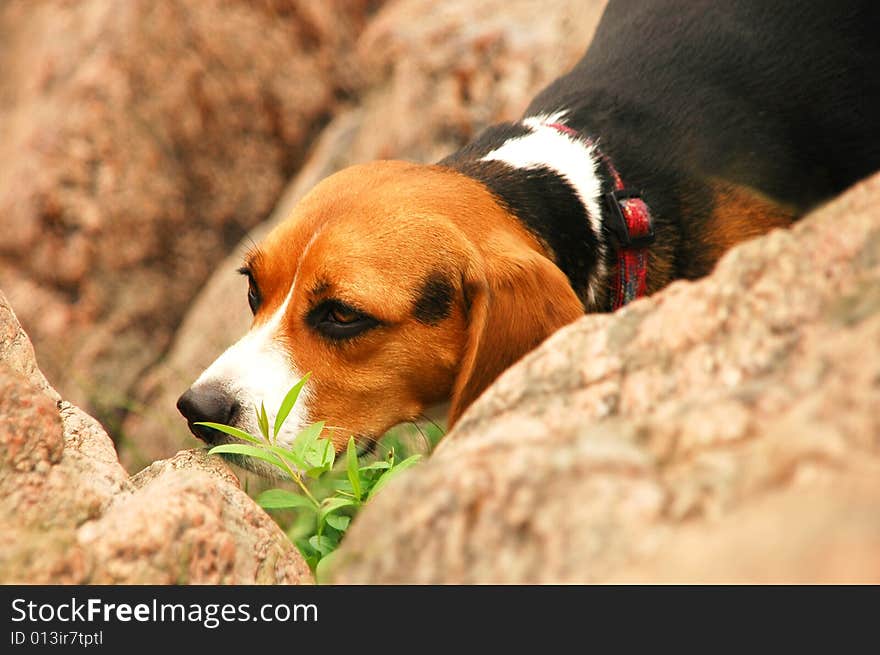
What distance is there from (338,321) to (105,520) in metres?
1.50

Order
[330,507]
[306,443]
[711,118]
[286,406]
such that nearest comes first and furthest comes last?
1. [330,507]
2. [306,443]
3. [286,406]
4. [711,118]

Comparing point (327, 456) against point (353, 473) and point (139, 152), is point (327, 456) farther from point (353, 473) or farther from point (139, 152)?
point (139, 152)

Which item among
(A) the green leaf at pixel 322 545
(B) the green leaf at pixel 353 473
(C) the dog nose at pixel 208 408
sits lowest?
(A) the green leaf at pixel 322 545

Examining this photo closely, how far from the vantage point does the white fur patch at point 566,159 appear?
4020mm

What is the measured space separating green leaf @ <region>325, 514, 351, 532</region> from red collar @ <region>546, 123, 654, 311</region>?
165 centimetres

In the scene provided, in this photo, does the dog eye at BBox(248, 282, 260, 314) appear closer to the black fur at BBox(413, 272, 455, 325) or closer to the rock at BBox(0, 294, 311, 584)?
the black fur at BBox(413, 272, 455, 325)

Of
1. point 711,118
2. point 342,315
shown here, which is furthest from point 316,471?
point 711,118

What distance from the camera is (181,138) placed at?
25.9ft

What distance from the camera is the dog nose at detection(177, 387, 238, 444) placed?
138 inches

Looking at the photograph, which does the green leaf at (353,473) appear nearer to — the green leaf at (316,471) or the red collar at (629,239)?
the green leaf at (316,471)

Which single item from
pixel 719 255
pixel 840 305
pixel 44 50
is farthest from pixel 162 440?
pixel 840 305

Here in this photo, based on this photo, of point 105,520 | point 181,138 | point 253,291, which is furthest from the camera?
point 181,138

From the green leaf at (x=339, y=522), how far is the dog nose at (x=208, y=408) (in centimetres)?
80

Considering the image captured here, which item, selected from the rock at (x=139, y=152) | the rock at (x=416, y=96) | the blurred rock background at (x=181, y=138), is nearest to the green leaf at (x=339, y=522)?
the rock at (x=416, y=96)
